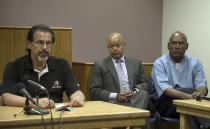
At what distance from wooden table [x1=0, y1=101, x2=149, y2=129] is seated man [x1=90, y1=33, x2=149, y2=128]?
1289 mm

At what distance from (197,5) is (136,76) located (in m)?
2.13

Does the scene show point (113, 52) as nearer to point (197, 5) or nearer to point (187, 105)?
point (187, 105)

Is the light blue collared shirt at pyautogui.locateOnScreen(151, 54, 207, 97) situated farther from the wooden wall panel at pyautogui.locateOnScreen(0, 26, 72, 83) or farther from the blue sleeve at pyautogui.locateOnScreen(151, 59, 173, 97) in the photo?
the wooden wall panel at pyautogui.locateOnScreen(0, 26, 72, 83)

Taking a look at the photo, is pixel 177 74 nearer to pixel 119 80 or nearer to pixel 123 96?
pixel 119 80

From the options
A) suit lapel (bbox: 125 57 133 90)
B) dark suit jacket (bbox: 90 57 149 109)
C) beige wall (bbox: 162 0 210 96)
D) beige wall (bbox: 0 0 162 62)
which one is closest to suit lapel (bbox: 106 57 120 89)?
dark suit jacket (bbox: 90 57 149 109)

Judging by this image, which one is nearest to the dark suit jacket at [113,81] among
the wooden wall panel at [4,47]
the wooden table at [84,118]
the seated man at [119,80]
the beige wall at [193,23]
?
the seated man at [119,80]

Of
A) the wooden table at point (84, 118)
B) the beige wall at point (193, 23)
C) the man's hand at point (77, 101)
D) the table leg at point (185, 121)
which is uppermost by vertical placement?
the beige wall at point (193, 23)

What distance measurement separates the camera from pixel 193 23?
6457 millimetres

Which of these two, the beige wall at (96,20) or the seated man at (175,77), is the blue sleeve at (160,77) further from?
the beige wall at (96,20)

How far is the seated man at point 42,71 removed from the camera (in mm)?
3561

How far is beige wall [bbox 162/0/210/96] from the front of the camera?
6160 millimetres

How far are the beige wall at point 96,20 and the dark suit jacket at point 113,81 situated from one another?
185cm

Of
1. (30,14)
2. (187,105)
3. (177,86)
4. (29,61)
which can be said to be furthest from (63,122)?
(30,14)

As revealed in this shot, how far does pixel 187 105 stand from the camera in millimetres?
3787
